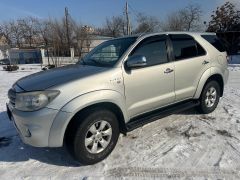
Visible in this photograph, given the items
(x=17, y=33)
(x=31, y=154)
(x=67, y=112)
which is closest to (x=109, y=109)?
(x=67, y=112)

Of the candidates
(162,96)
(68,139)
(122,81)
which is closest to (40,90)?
(68,139)

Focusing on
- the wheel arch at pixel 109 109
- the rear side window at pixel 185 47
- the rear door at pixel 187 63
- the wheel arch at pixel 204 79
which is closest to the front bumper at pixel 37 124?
the wheel arch at pixel 109 109

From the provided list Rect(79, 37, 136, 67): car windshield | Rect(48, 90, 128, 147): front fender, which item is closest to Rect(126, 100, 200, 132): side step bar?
Rect(48, 90, 128, 147): front fender

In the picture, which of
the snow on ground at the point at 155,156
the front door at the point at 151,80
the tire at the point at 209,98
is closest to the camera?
the snow on ground at the point at 155,156

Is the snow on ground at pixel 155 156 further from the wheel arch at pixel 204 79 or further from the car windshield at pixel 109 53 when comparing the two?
the car windshield at pixel 109 53

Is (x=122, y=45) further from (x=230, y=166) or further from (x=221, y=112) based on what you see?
(x=221, y=112)

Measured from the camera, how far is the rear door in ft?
14.5

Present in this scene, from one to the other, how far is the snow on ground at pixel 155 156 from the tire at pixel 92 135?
0.16 metres

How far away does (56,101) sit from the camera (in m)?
3.04

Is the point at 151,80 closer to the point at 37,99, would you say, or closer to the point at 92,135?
the point at 92,135

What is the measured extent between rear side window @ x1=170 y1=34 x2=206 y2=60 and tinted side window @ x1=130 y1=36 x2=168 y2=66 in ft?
0.91

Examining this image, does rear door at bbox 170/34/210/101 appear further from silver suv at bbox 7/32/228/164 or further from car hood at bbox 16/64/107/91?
car hood at bbox 16/64/107/91

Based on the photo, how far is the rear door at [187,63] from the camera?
174 inches

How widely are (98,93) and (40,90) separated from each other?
76cm
